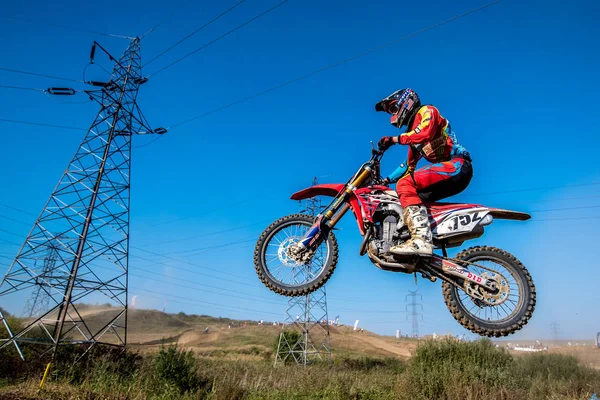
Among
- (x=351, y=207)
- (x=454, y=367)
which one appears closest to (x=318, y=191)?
(x=351, y=207)

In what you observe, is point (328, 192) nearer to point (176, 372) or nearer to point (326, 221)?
point (326, 221)

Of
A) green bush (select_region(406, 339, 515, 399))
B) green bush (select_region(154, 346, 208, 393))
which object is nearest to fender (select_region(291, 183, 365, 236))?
green bush (select_region(154, 346, 208, 393))

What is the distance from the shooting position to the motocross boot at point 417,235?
516 centimetres

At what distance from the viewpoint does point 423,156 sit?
5719 millimetres

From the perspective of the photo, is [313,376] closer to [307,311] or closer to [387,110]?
[307,311]

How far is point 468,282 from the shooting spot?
17.0 feet

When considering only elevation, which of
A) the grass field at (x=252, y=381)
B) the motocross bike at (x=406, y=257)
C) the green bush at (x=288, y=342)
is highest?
the motocross bike at (x=406, y=257)

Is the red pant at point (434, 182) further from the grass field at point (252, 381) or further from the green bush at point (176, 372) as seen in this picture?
the green bush at point (176, 372)

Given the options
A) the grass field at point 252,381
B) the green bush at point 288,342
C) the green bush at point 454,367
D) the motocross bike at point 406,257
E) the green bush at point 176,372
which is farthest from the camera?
the green bush at point 288,342

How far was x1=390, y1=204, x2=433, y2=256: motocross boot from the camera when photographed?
5.16 metres

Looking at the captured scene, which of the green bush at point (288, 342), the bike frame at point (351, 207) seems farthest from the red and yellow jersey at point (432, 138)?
the green bush at point (288, 342)

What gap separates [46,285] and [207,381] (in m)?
9.41

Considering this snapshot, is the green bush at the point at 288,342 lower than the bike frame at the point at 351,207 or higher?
lower

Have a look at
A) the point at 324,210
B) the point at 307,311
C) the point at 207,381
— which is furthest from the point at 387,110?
the point at 307,311
